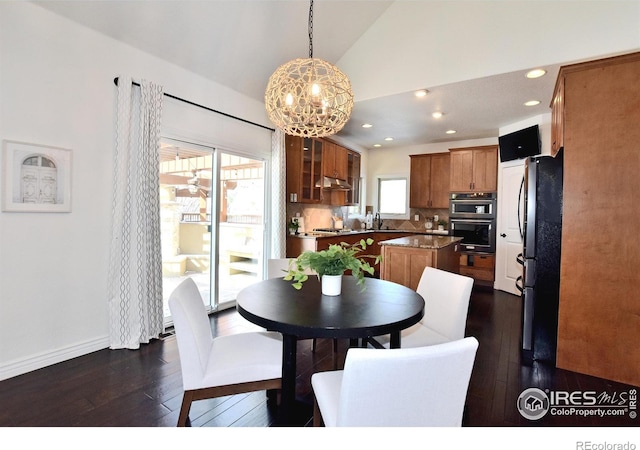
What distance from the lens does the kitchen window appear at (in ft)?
22.7

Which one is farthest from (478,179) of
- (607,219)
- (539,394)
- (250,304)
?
(250,304)

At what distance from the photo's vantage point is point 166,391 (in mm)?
2113

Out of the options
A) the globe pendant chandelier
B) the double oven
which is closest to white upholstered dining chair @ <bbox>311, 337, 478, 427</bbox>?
the globe pendant chandelier

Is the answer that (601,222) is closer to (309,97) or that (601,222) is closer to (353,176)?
(309,97)

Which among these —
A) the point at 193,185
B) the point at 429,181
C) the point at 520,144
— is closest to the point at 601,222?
the point at 520,144

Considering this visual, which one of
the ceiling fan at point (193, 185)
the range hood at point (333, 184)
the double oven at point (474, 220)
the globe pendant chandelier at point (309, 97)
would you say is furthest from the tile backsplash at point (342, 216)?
the globe pendant chandelier at point (309, 97)

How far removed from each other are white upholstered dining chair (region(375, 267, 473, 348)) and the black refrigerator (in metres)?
1.13

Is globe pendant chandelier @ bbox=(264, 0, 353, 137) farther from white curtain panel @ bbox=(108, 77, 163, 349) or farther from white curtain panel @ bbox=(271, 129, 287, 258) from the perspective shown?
white curtain panel @ bbox=(271, 129, 287, 258)

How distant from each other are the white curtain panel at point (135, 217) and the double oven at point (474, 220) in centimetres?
466

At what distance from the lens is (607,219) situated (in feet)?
7.88

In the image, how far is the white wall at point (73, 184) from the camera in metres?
2.24

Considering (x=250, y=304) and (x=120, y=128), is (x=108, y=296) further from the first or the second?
(x=250, y=304)

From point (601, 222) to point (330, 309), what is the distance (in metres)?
2.32

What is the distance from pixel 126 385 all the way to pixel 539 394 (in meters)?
2.86
